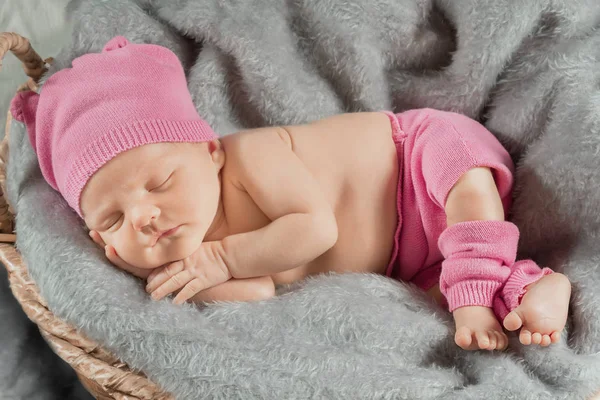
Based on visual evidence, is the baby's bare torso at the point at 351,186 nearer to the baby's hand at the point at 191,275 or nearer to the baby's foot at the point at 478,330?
the baby's hand at the point at 191,275

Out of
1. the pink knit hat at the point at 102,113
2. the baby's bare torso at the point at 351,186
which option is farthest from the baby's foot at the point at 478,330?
the pink knit hat at the point at 102,113

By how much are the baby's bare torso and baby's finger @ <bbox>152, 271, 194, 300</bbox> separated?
119mm

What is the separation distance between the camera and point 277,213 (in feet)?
3.26

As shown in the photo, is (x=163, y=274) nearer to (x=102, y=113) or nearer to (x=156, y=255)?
(x=156, y=255)

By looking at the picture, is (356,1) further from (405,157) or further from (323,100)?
(405,157)

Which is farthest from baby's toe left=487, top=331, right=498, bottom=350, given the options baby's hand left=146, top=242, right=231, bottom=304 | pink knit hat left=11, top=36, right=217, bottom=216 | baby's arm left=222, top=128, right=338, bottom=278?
pink knit hat left=11, top=36, right=217, bottom=216

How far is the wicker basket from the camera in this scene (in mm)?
846

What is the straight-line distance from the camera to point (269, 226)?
0.98m

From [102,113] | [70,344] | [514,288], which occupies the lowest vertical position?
[70,344]

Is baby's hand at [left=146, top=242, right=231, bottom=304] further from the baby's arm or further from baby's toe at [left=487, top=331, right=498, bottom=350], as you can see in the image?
baby's toe at [left=487, top=331, right=498, bottom=350]

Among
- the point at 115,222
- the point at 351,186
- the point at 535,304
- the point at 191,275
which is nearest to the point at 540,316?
the point at 535,304

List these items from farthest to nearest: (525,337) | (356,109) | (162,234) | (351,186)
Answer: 1. (356,109)
2. (351,186)
3. (162,234)
4. (525,337)

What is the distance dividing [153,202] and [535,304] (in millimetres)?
532

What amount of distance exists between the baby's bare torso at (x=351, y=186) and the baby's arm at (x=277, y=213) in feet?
0.14
